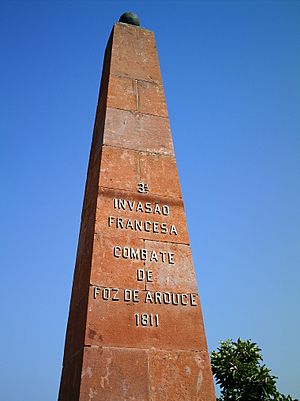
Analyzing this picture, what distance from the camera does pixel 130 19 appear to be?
830 cm

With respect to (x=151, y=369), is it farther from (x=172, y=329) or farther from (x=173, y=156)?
(x=173, y=156)

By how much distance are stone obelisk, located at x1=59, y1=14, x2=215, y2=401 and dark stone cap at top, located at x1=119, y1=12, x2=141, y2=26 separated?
6.07 ft

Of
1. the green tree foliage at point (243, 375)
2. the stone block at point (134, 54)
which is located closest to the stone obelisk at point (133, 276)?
the stone block at point (134, 54)

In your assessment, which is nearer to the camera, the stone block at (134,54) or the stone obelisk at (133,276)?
the stone obelisk at (133,276)

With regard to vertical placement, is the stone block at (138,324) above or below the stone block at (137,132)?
below

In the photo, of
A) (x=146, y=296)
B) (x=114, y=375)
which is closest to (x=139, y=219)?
(x=146, y=296)

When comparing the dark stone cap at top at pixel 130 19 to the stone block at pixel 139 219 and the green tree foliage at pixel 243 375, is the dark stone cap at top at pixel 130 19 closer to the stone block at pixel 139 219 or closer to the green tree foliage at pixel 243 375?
the stone block at pixel 139 219

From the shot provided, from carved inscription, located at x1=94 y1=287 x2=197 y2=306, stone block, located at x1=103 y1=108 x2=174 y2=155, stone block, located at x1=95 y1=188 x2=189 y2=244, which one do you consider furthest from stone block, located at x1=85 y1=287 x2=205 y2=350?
stone block, located at x1=103 y1=108 x2=174 y2=155

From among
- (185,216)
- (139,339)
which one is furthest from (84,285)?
(185,216)

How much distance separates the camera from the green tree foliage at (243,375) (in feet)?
47.5

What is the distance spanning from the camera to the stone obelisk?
175 inches

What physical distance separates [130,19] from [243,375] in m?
13.4

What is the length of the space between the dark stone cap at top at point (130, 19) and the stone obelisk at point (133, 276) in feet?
6.07

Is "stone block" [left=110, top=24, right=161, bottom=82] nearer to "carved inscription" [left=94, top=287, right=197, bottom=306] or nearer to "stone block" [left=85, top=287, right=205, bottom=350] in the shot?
"carved inscription" [left=94, top=287, right=197, bottom=306]
